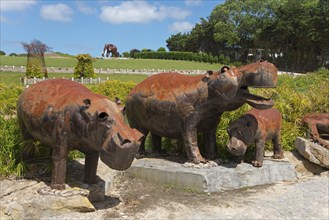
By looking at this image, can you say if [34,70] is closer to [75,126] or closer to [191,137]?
[191,137]

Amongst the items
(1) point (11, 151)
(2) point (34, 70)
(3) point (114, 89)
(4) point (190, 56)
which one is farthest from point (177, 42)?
(1) point (11, 151)

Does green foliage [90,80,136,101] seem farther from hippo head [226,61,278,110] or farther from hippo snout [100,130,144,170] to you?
hippo snout [100,130,144,170]

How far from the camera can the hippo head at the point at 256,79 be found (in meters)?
5.95

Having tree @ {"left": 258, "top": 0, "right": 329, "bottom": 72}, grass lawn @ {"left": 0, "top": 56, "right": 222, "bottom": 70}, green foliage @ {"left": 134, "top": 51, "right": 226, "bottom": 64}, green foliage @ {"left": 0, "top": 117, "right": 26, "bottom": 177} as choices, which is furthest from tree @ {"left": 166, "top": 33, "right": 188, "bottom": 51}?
green foliage @ {"left": 0, "top": 117, "right": 26, "bottom": 177}

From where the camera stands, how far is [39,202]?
4633 millimetres

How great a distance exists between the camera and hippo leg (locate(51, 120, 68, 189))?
4727 mm

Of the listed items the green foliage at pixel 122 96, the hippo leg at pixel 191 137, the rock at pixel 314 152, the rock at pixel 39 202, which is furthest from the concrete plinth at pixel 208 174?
the rock at pixel 39 202

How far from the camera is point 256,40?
5691cm

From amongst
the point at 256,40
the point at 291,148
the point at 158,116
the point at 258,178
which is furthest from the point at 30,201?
the point at 256,40

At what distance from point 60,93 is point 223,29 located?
61.5 meters

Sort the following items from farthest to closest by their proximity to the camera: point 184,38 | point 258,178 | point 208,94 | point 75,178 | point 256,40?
point 184,38 < point 256,40 < point 258,178 < point 208,94 < point 75,178

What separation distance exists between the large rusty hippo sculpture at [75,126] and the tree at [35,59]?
69.6 feet

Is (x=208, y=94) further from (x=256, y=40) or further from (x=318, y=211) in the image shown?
(x=256, y=40)

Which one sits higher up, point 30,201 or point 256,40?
point 256,40
